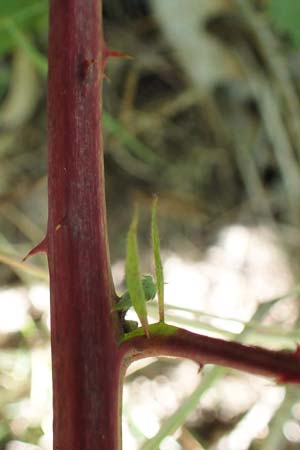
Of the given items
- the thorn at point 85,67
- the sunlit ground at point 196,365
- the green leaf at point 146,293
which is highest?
the thorn at point 85,67

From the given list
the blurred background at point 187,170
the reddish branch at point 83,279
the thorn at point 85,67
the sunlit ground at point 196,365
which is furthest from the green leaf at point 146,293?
the blurred background at point 187,170

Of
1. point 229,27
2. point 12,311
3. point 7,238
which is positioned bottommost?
point 12,311

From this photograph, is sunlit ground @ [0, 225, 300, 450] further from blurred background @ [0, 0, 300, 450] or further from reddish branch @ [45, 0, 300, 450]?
reddish branch @ [45, 0, 300, 450]

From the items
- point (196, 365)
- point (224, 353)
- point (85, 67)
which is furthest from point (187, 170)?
point (224, 353)

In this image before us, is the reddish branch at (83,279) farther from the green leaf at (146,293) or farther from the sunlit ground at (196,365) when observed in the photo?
the sunlit ground at (196,365)

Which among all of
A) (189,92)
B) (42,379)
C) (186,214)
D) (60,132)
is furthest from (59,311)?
(189,92)

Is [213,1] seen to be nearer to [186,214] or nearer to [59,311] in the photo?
[186,214]

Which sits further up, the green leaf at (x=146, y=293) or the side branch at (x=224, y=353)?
the green leaf at (x=146, y=293)

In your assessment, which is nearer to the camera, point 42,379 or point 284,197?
point 42,379
